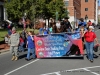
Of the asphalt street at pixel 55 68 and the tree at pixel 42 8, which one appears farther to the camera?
the tree at pixel 42 8

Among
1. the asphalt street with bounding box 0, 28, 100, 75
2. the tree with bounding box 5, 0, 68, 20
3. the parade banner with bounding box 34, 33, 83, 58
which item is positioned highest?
the tree with bounding box 5, 0, 68, 20

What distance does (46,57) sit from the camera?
1301 cm

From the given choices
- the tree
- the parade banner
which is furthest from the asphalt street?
the tree

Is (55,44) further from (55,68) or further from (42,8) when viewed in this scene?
(42,8)

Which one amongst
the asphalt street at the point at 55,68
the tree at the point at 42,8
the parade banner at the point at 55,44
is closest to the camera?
the asphalt street at the point at 55,68

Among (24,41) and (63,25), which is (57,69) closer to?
(24,41)

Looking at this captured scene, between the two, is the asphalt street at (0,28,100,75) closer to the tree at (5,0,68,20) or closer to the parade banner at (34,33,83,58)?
the parade banner at (34,33,83,58)

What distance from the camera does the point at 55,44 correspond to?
12891mm

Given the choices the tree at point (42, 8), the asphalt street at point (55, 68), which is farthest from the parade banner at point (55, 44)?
the tree at point (42, 8)

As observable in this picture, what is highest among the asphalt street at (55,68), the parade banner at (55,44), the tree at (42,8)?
the tree at (42,8)

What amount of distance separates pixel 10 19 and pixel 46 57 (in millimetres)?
37957

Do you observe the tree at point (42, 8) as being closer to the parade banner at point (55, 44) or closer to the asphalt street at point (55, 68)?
the parade banner at point (55, 44)

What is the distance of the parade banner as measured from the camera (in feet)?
41.7

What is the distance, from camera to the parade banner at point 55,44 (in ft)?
41.7
